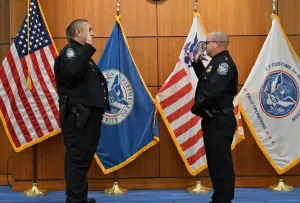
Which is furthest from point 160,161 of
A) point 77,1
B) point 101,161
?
point 77,1

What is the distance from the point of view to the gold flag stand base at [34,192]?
4262mm

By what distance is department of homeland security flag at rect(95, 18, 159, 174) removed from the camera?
173 inches

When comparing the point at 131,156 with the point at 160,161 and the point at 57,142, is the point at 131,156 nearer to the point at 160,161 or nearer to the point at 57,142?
the point at 160,161

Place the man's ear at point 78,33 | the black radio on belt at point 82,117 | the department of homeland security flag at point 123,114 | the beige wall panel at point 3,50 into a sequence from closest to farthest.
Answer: the black radio on belt at point 82,117 < the man's ear at point 78,33 < the department of homeland security flag at point 123,114 < the beige wall panel at point 3,50

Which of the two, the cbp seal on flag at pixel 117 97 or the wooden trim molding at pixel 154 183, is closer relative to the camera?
the cbp seal on flag at pixel 117 97

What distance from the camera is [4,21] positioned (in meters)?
5.07

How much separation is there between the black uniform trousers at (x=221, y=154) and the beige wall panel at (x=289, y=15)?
1873mm

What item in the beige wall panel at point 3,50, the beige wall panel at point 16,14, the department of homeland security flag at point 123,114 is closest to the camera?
the department of homeland security flag at point 123,114

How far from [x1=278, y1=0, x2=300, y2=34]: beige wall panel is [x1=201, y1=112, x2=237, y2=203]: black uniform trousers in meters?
1.87

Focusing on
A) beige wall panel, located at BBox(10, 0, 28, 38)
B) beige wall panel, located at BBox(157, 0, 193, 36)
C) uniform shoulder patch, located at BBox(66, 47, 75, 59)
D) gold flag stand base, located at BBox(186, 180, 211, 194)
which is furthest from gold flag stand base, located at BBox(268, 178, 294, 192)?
beige wall panel, located at BBox(10, 0, 28, 38)

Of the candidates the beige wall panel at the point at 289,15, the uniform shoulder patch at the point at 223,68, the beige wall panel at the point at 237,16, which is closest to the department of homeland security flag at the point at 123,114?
the beige wall panel at the point at 237,16

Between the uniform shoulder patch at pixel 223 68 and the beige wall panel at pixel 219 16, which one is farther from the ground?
the beige wall panel at pixel 219 16

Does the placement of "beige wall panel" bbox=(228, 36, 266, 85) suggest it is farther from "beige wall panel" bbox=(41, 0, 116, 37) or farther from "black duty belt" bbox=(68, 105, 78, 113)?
"black duty belt" bbox=(68, 105, 78, 113)

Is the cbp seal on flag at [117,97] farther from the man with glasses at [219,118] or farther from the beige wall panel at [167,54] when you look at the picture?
the man with glasses at [219,118]
